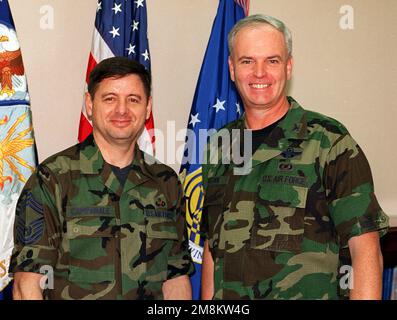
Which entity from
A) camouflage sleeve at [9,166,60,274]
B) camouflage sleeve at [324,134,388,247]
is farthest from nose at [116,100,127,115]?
camouflage sleeve at [324,134,388,247]

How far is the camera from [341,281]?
213cm

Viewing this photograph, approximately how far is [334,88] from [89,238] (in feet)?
7.97

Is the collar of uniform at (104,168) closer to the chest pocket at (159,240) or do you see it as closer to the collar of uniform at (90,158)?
the collar of uniform at (90,158)

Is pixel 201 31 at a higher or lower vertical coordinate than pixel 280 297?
higher

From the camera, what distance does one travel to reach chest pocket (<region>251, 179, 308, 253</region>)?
7.02 feet

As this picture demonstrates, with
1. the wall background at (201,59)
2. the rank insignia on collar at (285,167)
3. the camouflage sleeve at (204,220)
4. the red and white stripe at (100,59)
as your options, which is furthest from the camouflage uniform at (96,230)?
the wall background at (201,59)

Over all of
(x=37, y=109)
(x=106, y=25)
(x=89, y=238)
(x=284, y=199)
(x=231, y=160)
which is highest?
(x=106, y=25)

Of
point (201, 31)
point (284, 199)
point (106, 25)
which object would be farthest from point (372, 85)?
point (284, 199)

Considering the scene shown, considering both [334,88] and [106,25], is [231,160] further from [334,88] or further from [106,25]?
[334,88]

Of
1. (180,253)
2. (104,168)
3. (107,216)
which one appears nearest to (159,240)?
(180,253)

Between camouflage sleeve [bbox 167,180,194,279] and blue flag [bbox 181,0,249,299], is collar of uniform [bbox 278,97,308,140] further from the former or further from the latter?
blue flag [bbox 181,0,249,299]

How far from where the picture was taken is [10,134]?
115 inches

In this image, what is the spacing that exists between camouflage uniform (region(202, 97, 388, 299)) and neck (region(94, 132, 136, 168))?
0.48m
